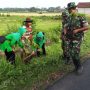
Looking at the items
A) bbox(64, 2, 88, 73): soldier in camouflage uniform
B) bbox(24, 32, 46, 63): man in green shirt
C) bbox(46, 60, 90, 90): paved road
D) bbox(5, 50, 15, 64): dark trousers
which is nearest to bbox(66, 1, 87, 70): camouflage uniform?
bbox(64, 2, 88, 73): soldier in camouflage uniform

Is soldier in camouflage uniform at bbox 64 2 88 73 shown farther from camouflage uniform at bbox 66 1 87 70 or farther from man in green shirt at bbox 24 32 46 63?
man in green shirt at bbox 24 32 46 63

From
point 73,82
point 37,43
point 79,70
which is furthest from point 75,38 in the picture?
point 37,43

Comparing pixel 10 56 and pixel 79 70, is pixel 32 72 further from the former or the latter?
pixel 79 70

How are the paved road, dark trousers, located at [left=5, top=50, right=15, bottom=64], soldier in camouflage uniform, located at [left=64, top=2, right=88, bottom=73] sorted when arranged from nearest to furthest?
the paved road
dark trousers, located at [left=5, top=50, right=15, bottom=64]
soldier in camouflage uniform, located at [left=64, top=2, right=88, bottom=73]

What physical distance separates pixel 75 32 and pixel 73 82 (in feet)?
6.04

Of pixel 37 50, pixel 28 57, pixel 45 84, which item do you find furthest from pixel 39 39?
pixel 45 84

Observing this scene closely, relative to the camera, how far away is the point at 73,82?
361 inches

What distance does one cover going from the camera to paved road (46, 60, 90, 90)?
863cm

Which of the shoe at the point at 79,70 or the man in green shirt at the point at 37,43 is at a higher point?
the man in green shirt at the point at 37,43

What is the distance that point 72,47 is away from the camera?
10.5 metres

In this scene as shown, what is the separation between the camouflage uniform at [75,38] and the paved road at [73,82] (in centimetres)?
47

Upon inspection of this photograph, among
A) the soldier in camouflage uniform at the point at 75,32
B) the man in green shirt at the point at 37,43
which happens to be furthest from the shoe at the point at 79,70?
the man in green shirt at the point at 37,43

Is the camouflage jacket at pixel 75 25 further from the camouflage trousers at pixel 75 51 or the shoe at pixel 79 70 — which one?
the shoe at pixel 79 70

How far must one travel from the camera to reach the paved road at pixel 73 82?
8628 mm
